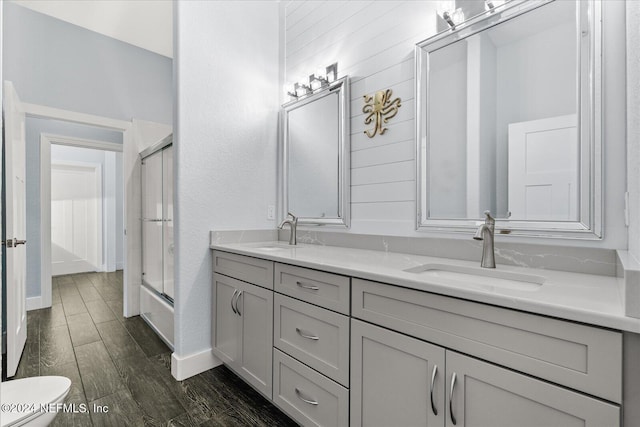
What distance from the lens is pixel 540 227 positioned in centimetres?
124

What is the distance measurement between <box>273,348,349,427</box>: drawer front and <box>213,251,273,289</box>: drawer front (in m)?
0.36

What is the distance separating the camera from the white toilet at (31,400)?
100cm

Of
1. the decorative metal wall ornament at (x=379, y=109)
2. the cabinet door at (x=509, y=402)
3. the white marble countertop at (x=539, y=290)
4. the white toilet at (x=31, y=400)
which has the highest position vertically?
the decorative metal wall ornament at (x=379, y=109)

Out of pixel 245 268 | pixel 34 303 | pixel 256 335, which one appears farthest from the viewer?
pixel 34 303

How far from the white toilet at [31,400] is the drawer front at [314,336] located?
2.81 ft

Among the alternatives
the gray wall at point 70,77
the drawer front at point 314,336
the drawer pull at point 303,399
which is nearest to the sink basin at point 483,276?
the drawer front at point 314,336

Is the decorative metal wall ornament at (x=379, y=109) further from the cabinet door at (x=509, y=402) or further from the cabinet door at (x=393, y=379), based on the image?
the cabinet door at (x=509, y=402)

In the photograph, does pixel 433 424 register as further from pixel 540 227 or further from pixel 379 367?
pixel 540 227

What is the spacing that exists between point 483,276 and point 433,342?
17.6 inches

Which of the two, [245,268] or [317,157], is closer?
[245,268]

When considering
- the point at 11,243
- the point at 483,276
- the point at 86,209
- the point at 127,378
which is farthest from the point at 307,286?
the point at 86,209

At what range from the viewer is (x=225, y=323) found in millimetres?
1952

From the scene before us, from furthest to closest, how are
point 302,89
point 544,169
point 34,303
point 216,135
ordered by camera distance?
point 34,303 → point 302,89 → point 216,135 → point 544,169

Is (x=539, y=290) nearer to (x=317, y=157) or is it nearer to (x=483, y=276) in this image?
(x=483, y=276)
